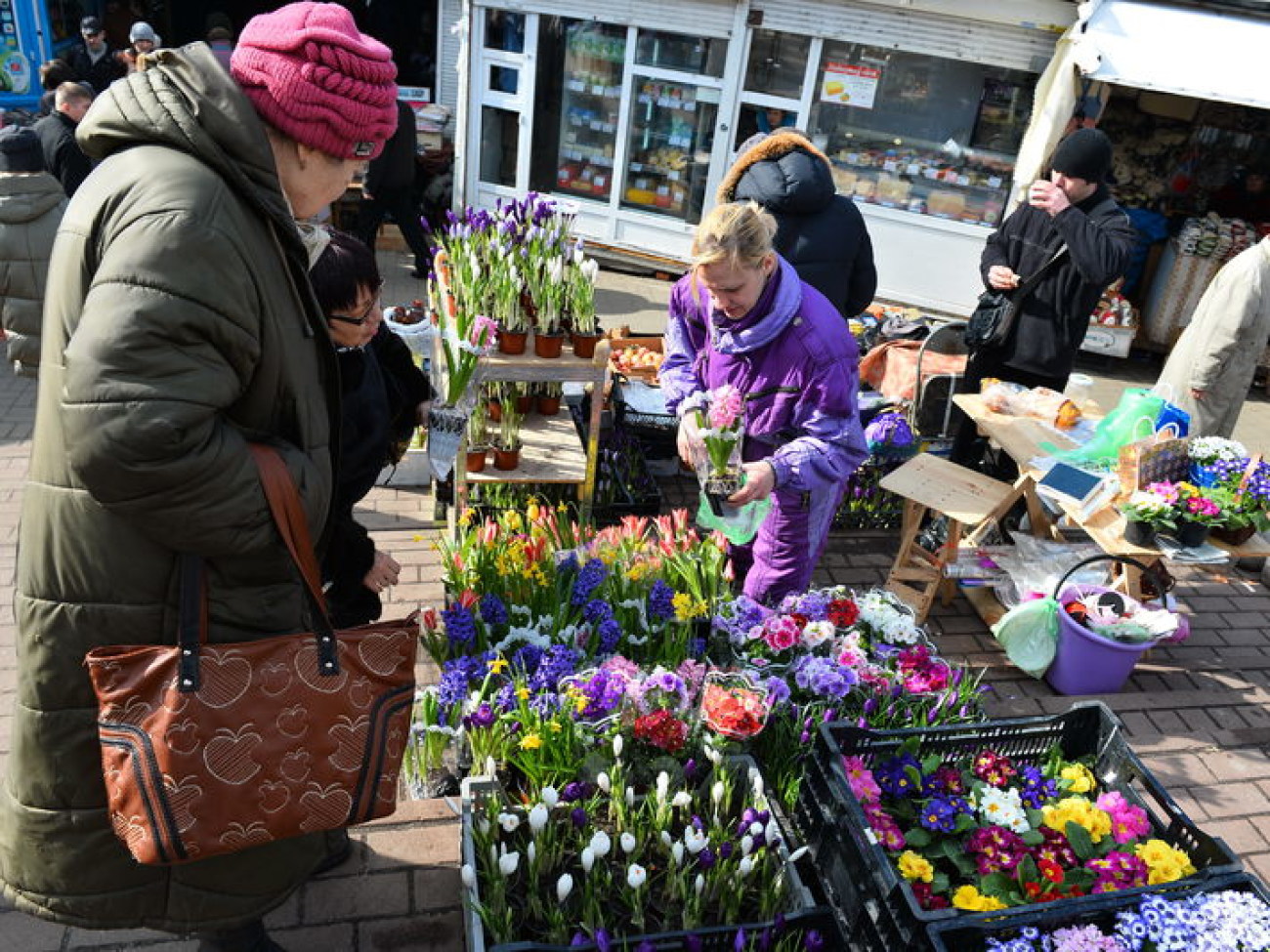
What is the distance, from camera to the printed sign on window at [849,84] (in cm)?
811

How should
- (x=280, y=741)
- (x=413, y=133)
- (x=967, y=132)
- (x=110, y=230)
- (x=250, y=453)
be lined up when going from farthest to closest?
1. (x=967, y=132)
2. (x=413, y=133)
3. (x=280, y=741)
4. (x=250, y=453)
5. (x=110, y=230)

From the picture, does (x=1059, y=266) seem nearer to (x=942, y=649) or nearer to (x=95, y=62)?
(x=942, y=649)

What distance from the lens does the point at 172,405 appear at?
1276 millimetres

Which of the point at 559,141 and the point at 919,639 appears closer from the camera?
the point at 919,639

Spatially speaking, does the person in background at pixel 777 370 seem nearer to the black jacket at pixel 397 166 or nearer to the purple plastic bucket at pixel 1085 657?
the purple plastic bucket at pixel 1085 657

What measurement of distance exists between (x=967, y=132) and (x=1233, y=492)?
5.66 meters

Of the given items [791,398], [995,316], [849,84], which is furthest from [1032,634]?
[849,84]

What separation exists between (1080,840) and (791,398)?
1431 mm

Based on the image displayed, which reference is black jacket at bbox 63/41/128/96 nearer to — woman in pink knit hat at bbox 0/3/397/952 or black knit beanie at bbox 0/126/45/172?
black knit beanie at bbox 0/126/45/172

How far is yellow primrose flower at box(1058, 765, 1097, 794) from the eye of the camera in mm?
2334

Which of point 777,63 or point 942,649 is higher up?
point 777,63

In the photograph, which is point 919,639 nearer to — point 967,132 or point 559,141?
point 967,132

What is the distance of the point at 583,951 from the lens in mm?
1784

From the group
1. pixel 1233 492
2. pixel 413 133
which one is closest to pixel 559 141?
pixel 413 133
